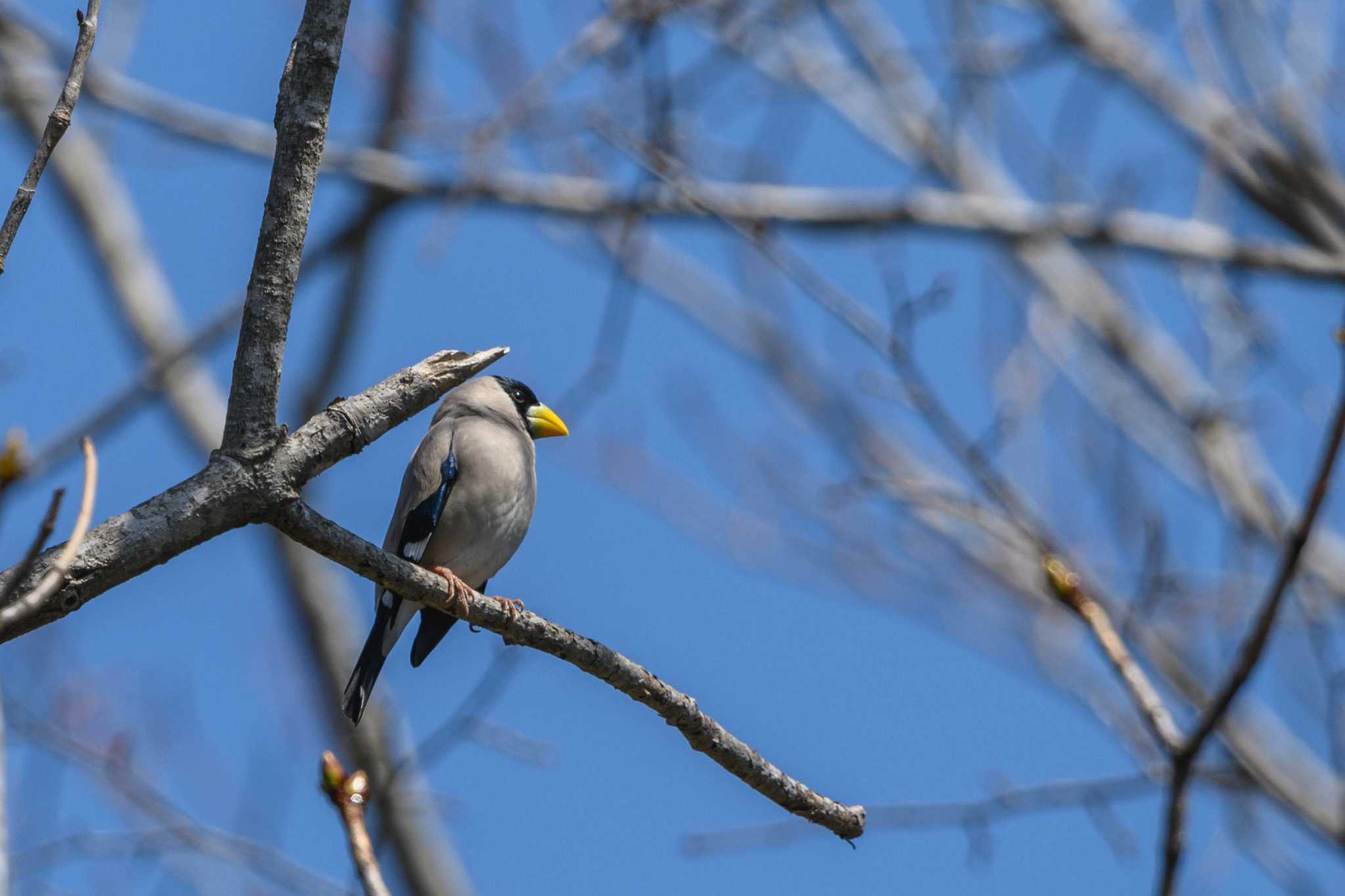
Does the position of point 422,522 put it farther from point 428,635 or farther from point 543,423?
point 543,423

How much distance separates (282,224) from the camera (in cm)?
290

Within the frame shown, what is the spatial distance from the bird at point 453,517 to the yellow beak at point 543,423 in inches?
40.6

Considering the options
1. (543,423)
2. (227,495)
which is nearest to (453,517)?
(543,423)

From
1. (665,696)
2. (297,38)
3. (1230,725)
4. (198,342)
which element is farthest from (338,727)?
(297,38)

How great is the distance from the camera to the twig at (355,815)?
2.44 m

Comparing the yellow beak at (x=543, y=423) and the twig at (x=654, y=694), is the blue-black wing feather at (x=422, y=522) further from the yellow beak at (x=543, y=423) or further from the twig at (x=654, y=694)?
the twig at (x=654, y=694)

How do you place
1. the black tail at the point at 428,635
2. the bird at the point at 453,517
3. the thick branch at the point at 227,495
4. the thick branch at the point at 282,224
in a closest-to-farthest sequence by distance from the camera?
1. the thick branch at the point at 227,495
2. the thick branch at the point at 282,224
3. the bird at the point at 453,517
4. the black tail at the point at 428,635

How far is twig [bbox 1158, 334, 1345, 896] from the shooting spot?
2279mm

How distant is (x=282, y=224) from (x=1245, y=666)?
83.3 inches

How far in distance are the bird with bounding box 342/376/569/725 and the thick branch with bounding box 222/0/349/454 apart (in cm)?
257

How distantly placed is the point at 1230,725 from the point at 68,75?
686 cm

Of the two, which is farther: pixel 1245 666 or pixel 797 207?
pixel 797 207

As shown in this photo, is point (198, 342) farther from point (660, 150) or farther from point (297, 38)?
point (297, 38)

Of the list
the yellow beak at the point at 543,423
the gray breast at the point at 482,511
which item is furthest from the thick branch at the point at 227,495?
the yellow beak at the point at 543,423
